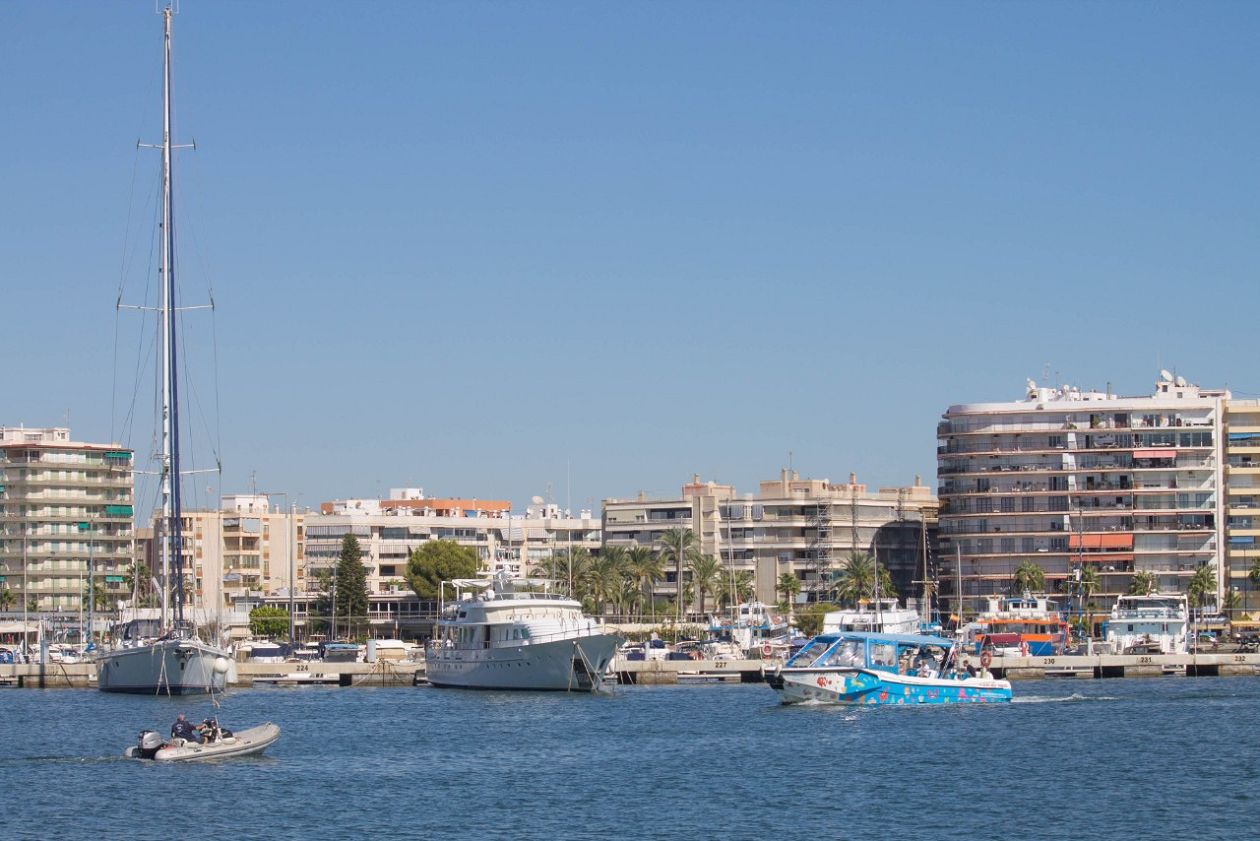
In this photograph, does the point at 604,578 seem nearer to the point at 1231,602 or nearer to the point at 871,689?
the point at 1231,602

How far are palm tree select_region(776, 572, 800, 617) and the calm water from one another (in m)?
88.3

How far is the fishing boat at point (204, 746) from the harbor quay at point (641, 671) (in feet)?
145

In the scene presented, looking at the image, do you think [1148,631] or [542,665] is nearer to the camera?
[542,665]

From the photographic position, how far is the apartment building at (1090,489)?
167 m

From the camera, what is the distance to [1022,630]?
438ft

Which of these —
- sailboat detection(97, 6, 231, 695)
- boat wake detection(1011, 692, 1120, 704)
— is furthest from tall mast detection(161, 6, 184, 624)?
boat wake detection(1011, 692, 1120, 704)

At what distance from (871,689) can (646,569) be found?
95.2 m

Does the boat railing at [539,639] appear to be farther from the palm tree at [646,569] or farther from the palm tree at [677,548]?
the palm tree at [646,569]

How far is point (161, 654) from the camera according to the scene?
97.9 meters

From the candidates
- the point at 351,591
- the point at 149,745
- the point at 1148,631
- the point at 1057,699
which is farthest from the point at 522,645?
the point at 351,591

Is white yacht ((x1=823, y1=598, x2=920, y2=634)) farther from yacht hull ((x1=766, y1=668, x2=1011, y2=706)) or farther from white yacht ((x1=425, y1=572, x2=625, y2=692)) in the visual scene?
yacht hull ((x1=766, y1=668, x2=1011, y2=706))

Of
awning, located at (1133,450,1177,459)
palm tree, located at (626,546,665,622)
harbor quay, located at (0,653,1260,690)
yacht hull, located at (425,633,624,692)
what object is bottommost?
A: harbor quay, located at (0,653,1260,690)

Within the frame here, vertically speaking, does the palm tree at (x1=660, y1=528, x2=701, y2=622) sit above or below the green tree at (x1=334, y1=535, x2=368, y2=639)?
above

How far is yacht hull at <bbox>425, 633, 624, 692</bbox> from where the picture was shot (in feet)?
329
